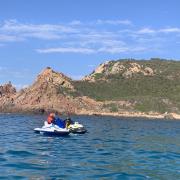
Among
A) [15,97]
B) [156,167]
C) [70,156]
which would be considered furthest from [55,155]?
[15,97]

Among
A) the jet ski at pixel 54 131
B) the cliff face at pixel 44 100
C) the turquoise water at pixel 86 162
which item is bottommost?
the turquoise water at pixel 86 162

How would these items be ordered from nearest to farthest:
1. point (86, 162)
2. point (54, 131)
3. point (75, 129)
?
point (86, 162)
point (54, 131)
point (75, 129)

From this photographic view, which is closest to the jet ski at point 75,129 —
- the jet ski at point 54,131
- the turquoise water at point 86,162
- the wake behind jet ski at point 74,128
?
the wake behind jet ski at point 74,128

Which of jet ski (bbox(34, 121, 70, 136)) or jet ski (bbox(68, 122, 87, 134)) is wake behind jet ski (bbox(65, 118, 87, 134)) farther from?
jet ski (bbox(34, 121, 70, 136))

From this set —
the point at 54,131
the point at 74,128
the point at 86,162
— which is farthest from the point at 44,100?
the point at 86,162

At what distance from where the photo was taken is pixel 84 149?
42.0m

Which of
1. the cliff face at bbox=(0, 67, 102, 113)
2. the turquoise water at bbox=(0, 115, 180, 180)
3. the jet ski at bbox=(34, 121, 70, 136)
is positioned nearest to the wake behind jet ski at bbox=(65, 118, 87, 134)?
the jet ski at bbox=(34, 121, 70, 136)

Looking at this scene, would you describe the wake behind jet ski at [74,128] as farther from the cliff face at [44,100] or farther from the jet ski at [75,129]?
the cliff face at [44,100]

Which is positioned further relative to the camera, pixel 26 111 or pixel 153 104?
pixel 153 104

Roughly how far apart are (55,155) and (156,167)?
28.7ft

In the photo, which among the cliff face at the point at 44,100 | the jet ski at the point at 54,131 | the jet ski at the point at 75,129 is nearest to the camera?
the jet ski at the point at 54,131

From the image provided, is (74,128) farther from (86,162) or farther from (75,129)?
(86,162)

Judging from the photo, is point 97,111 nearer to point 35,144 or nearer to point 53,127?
point 53,127

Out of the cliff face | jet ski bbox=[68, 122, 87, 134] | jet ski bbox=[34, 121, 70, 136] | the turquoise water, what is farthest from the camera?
the cliff face
